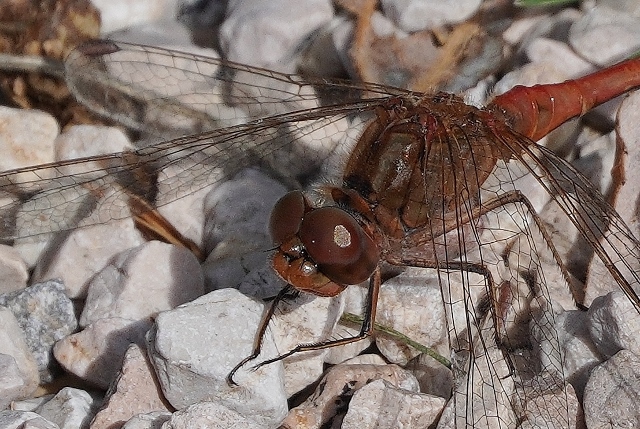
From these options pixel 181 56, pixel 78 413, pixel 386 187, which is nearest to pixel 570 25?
pixel 386 187

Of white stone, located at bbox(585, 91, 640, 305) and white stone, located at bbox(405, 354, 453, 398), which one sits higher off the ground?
white stone, located at bbox(585, 91, 640, 305)

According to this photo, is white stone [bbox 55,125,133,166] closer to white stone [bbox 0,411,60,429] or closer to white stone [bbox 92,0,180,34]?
white stone [bbox 92,0,180,34]

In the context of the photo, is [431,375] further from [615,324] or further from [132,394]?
[132,394]

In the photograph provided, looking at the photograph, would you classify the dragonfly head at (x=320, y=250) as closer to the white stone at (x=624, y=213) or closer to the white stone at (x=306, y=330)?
the white stone at (x=306, y=330)

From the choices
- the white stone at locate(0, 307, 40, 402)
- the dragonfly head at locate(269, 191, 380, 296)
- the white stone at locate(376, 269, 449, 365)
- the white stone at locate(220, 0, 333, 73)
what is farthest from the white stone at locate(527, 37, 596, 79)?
the white stone at locate(0, 307, 40, 402)

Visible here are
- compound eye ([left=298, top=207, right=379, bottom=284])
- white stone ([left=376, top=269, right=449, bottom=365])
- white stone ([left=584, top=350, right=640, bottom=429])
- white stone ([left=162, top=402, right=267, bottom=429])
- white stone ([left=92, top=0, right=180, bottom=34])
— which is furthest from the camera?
white stone ([left=92, top=0, right=180, bottom=34])
